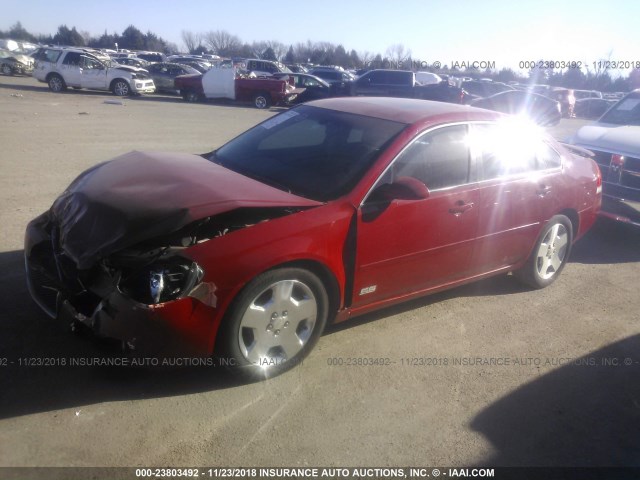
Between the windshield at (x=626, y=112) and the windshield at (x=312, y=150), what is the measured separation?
6.06 m

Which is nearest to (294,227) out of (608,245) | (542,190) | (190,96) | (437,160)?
(437,160)

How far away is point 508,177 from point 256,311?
2.55m

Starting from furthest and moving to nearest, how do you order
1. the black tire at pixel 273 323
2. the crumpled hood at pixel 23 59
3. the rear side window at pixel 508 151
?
the crumpled hood at pixel 23 59
the rear side window at pixel 508 151
the black tire at pixel 273 323

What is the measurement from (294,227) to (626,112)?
24.9ft

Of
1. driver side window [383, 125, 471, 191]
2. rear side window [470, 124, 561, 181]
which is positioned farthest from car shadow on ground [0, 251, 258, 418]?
rear side window [470, 124, 561, 181]

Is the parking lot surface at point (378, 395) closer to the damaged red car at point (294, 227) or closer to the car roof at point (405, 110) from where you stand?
the damaged red car at point (294, 227)

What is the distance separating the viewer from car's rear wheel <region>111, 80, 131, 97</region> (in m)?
24.1

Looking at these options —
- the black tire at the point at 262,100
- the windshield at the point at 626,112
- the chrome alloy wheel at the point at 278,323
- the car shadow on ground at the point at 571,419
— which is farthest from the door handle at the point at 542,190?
the black tire at the point at 262,100

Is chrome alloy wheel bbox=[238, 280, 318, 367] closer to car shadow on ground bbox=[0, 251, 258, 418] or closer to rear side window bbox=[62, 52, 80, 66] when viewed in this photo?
car shadow on ground bbox=[0, 251, 258, 418]

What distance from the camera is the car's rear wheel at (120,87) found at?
24.1 metres

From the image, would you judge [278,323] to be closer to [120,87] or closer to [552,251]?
[552,251]

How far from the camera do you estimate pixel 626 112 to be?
8781 millimetres

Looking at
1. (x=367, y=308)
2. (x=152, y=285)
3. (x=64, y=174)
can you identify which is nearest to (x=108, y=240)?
(x=152, y=285)

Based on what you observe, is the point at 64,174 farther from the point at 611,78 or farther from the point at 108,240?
the point at 611,78
